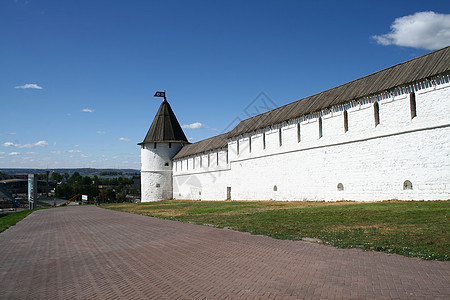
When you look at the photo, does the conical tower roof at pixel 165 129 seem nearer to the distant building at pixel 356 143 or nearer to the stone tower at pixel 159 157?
the stone tower at pixel 159 157

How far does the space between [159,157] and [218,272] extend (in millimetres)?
41994

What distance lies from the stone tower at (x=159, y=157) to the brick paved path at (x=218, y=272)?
1464 inches

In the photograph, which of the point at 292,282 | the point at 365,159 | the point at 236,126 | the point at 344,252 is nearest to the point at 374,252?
the point at 344,252

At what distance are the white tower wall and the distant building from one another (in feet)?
47.5

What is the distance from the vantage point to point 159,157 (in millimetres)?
47531

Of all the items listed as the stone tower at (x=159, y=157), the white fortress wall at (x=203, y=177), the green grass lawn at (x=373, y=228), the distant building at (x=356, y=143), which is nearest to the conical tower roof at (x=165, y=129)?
the stone tower at (x=159, y=157)

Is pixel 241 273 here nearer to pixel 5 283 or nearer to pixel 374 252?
pixel 374 252

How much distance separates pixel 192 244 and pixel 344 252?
13.8 ft

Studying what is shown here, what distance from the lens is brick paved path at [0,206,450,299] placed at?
5.15m

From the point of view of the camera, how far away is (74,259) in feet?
27.7

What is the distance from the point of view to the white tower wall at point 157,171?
154 feet

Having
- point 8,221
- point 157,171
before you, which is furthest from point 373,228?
point 157,171

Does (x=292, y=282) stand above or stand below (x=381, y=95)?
below

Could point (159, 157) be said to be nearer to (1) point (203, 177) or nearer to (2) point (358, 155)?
(1) point (203, 177)
